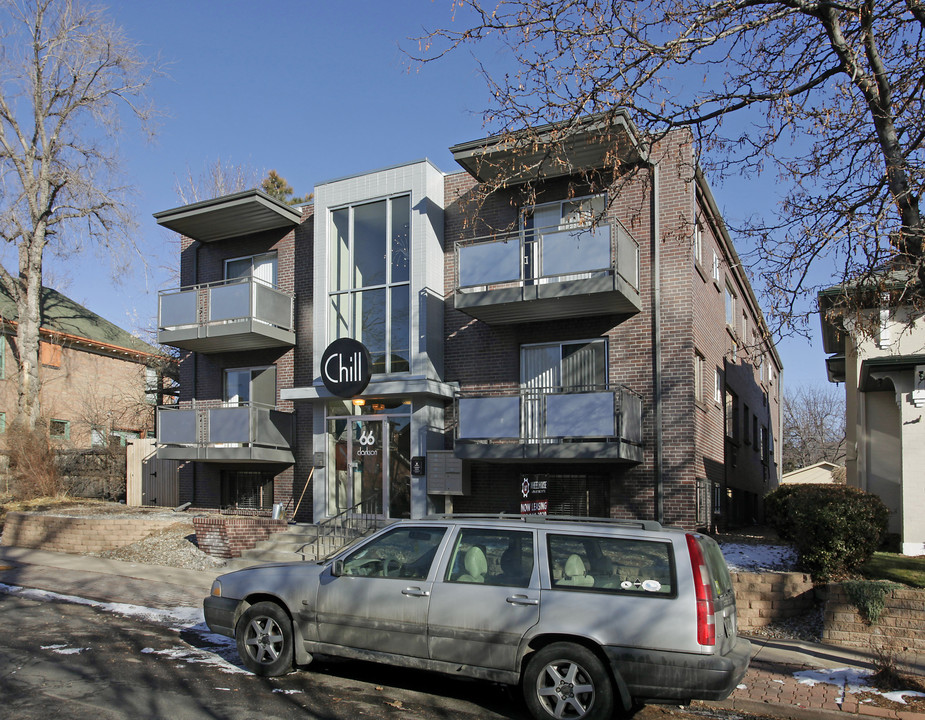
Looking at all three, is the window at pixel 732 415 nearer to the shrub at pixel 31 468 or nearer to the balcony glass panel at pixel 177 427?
the balcony glass panel at pixel 177 427

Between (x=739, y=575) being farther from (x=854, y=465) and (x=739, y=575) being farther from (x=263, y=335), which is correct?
(x=263, y=335)

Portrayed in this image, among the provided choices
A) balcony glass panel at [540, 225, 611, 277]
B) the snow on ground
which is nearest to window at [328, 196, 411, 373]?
balcony glass panel at [540, 225, 611, 277]

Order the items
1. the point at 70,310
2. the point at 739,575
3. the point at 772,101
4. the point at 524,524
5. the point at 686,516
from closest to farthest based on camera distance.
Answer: the point at 524,524 < the point at 772,101 < the point at 739,575 < the point at 686,516 < the point at 70,310

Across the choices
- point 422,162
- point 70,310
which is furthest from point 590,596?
point 70,310

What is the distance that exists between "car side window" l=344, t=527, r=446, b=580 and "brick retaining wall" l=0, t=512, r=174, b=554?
10.4m

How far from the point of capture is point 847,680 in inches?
311

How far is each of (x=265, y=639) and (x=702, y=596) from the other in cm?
398

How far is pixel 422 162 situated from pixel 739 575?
10.6m

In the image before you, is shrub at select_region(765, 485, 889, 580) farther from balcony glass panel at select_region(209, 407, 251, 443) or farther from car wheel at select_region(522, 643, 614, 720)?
balcony glass panel at select_region(209, 407, 251, 443)

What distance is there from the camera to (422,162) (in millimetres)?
17250

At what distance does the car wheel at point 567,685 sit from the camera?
618 cm

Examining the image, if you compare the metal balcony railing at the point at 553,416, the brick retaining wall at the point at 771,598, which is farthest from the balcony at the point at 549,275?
the brick retaining wall at the point at 771,598

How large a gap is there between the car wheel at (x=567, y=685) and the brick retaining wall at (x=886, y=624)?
4.36 metres

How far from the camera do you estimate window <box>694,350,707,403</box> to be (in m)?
16.0
